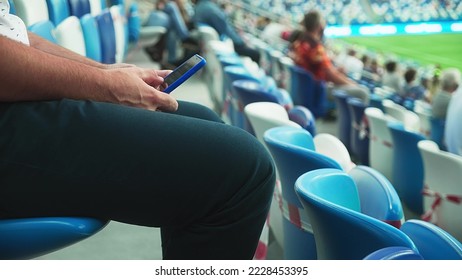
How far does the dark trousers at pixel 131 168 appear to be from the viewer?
0.89 meters

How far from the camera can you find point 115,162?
0.89 m

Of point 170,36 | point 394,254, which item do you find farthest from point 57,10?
point 170,36

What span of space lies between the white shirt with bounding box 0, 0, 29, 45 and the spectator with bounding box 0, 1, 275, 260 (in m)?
0.12

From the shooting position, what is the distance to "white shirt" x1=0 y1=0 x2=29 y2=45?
101 cm

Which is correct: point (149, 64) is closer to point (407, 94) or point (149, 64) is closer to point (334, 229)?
point (407, 94)

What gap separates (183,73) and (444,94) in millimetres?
4004

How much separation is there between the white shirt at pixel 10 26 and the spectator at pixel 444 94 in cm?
403

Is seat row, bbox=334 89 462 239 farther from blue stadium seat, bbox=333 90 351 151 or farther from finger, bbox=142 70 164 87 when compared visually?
finger, bbox=142 70 164 87

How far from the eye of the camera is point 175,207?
3.01 ft

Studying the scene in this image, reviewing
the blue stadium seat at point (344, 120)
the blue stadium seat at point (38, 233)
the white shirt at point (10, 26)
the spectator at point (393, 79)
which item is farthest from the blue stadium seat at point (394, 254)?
the spectator at point (393, 79)

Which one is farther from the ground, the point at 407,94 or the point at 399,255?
→ the point at 399,255

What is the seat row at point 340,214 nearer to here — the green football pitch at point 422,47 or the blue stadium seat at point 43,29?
the blue stadium seat at point 43,29
